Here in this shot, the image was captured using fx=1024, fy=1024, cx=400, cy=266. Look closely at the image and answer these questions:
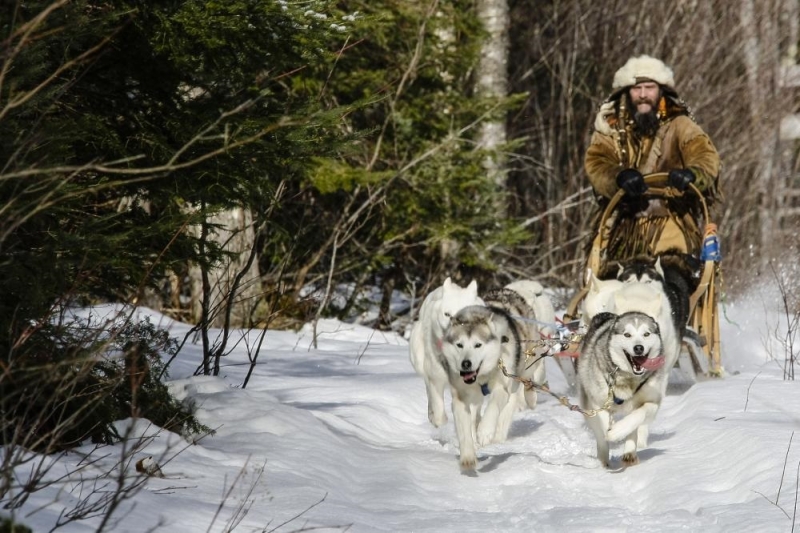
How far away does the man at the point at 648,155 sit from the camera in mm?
7781

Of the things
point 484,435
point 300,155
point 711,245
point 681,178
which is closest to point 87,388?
point 300,155

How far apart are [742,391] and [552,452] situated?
165 cm

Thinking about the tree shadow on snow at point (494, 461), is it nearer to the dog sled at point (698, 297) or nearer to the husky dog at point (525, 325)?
the husky dog at point (525, 325)

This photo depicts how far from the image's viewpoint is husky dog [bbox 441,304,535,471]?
5605mm

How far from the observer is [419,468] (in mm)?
5656

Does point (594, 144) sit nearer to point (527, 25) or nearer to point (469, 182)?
point (469, 182)

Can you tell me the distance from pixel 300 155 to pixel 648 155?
3.94 metres

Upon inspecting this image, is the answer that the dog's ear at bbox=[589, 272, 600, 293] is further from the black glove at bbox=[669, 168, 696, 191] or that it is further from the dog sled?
the black glove at bbox=[669, 168, 696, 191]

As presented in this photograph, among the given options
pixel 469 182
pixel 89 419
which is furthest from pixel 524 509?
pixel 469 182

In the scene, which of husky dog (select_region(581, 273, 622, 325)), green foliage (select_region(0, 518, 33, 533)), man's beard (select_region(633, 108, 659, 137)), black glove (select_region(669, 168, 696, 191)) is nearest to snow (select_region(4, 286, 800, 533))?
green foliage (select_region(0, 518, 33, 533))

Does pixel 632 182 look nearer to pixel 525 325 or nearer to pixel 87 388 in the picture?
pixel 525 325

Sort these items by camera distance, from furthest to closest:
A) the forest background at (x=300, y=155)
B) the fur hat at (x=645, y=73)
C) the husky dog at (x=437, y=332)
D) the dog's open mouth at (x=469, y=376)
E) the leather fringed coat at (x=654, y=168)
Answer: the fur hat at (x=645, y=73) → the leather fringed coat at (x=654, y=168) → the husky dog at (x=437, y=332) → the dog's open mouth at (x=469, y=376) → the forest background at (x=300, y=155)

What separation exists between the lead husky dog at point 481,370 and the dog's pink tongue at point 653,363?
2.79ft

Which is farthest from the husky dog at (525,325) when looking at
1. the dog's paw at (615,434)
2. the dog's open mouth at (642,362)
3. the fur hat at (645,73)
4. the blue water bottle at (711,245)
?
the fur hat at (645,73)
